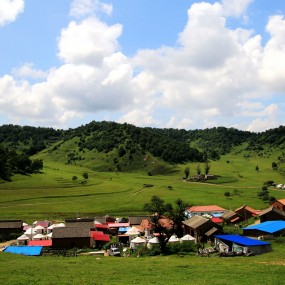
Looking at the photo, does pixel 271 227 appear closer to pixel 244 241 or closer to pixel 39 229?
pixel 244 241

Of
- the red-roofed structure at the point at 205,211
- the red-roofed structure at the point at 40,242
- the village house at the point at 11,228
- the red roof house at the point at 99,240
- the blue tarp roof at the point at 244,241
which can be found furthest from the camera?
the red-roofed structure at the point at 205,211

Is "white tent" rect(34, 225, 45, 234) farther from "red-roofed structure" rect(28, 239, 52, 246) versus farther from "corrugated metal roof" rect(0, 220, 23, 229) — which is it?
"red-roofed structure" rect(28, 239, 52, 246)

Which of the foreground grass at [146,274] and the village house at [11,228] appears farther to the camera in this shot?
the village house at [11,228]

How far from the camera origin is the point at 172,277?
101 ft

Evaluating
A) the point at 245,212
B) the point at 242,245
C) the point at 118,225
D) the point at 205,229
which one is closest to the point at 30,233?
the point at 118,225

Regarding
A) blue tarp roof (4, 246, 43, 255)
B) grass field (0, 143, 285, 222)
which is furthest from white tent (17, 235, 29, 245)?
grass field (0, 143, 285, 222)

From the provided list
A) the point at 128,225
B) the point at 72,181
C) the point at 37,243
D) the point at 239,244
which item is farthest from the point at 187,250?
the point at 72,181

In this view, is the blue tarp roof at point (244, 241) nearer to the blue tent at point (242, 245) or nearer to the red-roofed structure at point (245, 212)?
the blue tent at point (242, 245)

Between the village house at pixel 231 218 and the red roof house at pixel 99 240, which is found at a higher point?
the village house at pixel 231 218

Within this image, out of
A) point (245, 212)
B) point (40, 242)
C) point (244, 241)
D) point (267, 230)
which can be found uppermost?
point (244, 241)

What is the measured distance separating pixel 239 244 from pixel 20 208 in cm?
7107

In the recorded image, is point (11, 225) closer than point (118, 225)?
Yes

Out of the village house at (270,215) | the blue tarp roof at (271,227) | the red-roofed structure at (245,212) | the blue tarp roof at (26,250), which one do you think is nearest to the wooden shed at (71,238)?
the blue tarp roof at (26,250)

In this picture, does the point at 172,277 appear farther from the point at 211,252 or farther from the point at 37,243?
the point at 37,243
